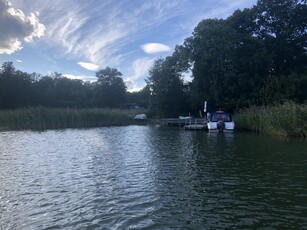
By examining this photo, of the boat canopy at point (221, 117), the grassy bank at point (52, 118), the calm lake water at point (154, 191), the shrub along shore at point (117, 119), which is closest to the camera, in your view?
the calm lake water at point (154, 191)

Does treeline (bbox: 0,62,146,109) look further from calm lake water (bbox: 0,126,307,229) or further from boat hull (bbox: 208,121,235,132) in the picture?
calm lake water (bbox: 0,126,307,229)

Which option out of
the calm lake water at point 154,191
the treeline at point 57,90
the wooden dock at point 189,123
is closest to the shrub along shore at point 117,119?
the wooden dock at point 189,123

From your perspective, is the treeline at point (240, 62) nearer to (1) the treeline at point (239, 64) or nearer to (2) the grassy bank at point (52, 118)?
(1) the treeline at point (239, 64)

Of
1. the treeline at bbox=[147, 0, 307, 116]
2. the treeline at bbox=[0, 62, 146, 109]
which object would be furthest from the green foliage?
the treeline at bbox=[0, 62, 146, 109]

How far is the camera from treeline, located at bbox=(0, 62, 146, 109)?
61.3 m

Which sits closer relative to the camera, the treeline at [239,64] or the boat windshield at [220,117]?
the boat windshield at [220,117]

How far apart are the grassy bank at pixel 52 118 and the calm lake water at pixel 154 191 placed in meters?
19.9

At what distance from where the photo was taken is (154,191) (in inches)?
363

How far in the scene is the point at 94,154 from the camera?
1636cm

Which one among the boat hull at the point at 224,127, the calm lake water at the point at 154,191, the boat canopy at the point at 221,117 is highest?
the boat canopy at the point at 221,117

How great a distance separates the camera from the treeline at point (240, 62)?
3988cm

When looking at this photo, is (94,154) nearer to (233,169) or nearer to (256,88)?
(233,169)

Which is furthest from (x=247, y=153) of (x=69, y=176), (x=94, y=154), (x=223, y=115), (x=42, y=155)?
(x=223, y=115)

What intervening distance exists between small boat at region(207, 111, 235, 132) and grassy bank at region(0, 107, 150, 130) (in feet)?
57.1
